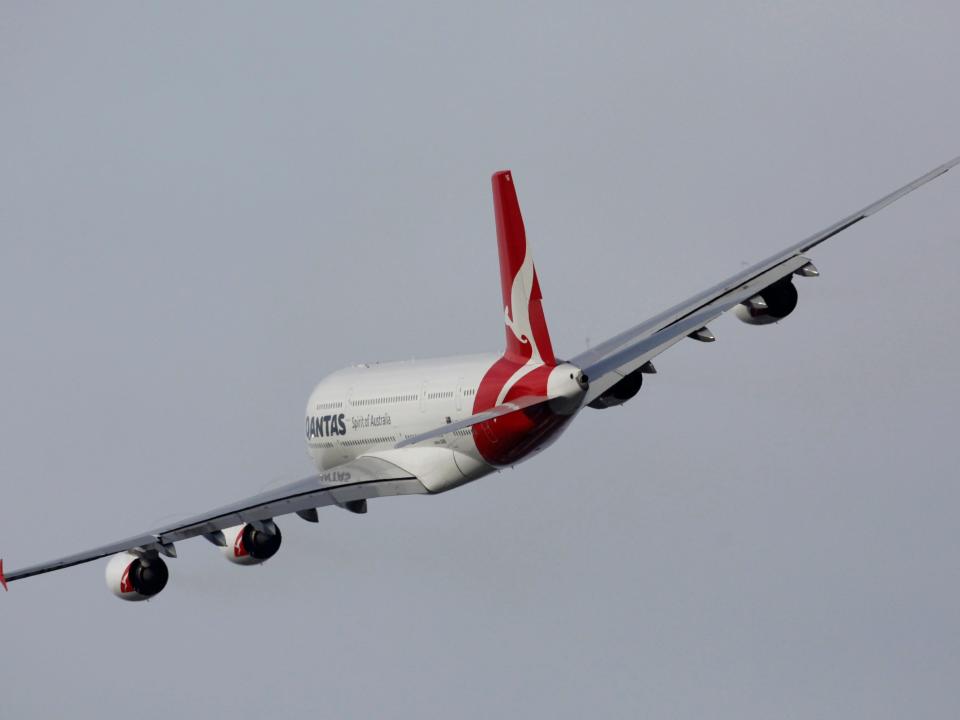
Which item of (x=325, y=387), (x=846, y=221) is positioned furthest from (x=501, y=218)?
(x=325, y=387)

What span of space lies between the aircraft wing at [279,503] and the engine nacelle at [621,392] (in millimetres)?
6095

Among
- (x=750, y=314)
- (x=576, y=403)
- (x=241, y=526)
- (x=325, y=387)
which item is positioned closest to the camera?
(x=576, y=403)

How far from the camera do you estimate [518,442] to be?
53.2m

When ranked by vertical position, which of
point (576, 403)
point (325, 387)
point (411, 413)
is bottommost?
point (576, 403)

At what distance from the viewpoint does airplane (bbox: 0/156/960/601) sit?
171ft

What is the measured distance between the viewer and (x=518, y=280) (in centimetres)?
5369

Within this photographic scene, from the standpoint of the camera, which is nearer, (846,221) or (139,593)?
(846,221)

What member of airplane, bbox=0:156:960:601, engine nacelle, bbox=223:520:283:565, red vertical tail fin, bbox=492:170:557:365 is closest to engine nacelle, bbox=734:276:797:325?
airplane, bbox=0:156:960:601

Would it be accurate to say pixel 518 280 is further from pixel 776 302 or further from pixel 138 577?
pixel 138 577

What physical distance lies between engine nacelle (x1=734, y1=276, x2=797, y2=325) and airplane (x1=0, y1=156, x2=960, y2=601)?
0.03 m

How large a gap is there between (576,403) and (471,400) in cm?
585

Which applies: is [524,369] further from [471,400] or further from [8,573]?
[8,573]

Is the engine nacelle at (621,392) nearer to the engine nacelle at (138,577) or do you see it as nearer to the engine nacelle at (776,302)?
the engine nacelle at (776,302)

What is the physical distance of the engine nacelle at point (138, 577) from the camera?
56062mm
